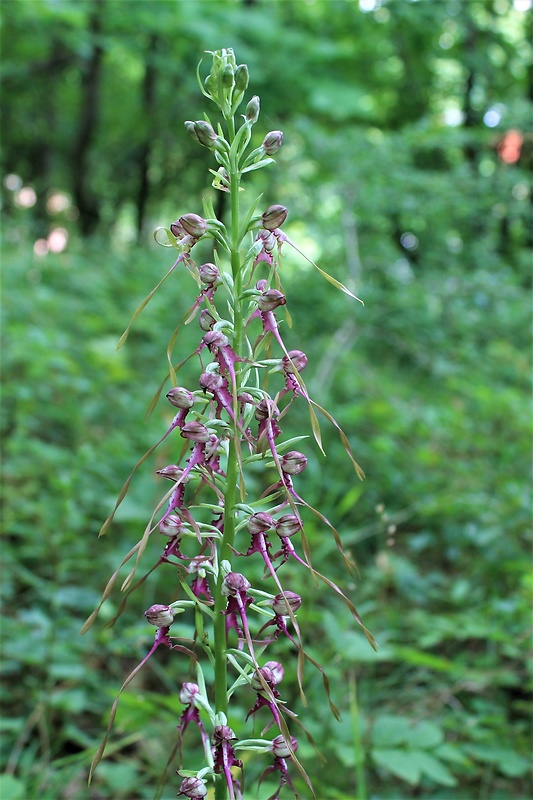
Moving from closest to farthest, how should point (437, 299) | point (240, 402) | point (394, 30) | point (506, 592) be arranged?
1. point (240, 402)
2. point (506, 592)
3. point (437, 299)
4. point (394, 30)

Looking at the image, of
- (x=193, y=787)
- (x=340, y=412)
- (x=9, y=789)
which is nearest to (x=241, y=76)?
(x=193, y=787)

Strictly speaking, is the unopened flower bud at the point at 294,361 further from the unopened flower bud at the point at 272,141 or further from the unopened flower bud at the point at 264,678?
the unopened flower bud at the point at 264,678

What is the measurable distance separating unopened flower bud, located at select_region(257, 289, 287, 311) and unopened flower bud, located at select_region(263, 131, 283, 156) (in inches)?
8.1

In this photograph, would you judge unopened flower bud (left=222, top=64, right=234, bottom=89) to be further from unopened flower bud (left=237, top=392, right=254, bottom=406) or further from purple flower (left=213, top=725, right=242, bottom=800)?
purple flower (left=213, top=725, right=242, bottom=800)

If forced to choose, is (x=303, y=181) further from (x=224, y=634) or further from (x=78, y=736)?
(x=224, y=634)

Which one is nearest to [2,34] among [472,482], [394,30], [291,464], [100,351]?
[394,30]

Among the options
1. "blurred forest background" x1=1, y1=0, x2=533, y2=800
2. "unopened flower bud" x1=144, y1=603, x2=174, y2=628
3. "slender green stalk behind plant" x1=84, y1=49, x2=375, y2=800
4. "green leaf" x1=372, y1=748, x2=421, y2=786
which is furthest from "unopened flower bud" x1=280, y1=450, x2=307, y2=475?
"green leaf" x1=372, y1=748, x2=421, y2=786

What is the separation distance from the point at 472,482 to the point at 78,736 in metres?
2.03

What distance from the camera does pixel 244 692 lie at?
221 centimetres

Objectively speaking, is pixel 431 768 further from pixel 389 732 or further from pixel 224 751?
pixel 224 751

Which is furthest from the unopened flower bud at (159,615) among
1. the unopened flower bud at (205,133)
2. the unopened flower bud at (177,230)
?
the unopened flower bud at (205,133)

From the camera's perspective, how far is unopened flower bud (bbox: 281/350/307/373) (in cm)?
92

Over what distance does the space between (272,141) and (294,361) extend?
298 mm

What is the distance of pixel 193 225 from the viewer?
2.97 ft
